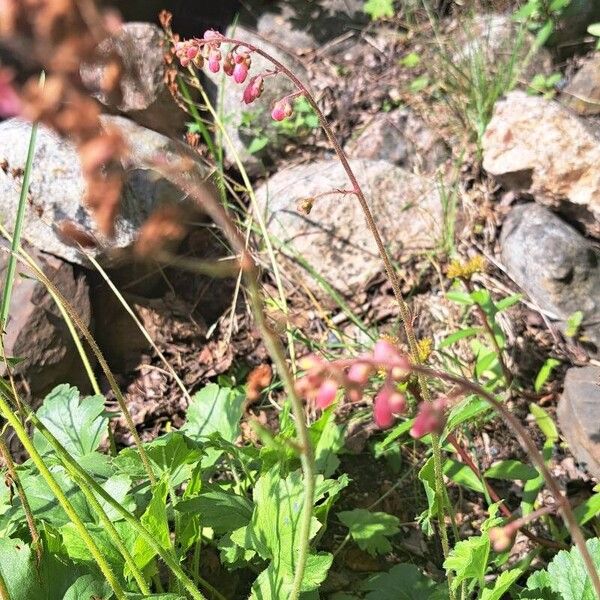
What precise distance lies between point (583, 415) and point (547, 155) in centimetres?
124

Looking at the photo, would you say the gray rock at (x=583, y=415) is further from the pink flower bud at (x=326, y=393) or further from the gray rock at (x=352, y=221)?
the pink flower bud at (x=326, y=393)

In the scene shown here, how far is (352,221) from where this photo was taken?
343cm

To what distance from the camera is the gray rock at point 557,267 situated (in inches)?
113

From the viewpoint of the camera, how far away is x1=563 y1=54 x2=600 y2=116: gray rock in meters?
3.72

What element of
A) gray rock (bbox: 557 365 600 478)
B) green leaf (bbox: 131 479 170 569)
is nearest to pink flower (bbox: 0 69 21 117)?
green leaf (bbox: 131 479 170 569)

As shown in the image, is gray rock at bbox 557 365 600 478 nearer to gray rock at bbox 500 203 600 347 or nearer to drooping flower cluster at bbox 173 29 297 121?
gray rock at bbox 500 203 600 347

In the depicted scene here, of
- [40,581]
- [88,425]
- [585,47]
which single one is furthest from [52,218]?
[585,47]

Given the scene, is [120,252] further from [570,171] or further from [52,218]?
[570,171]

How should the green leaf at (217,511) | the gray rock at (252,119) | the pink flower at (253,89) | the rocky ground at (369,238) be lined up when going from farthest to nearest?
the gray rock at (252,119), the rocky ground at (369,238), the green leaf at (217,511), the pink flower at (253,89)

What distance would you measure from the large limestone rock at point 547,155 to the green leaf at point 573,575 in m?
1.84

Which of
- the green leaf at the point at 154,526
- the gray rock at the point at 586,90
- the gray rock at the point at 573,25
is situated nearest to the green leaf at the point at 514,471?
the green leaf at the point at 154,526

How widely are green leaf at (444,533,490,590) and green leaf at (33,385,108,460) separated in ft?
3.41

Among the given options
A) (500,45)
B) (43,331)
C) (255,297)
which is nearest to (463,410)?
(255,297)

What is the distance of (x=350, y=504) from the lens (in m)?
2.46
